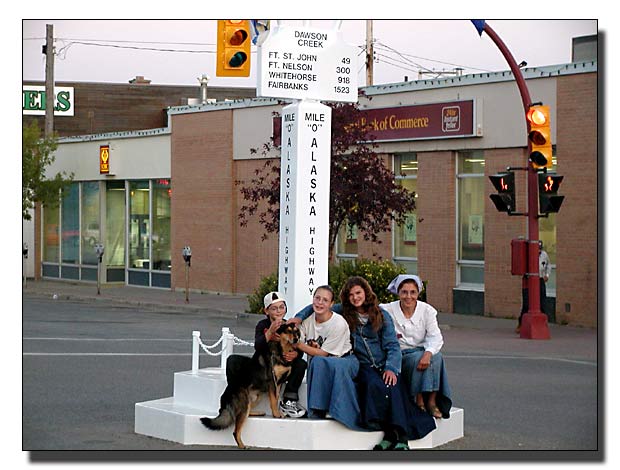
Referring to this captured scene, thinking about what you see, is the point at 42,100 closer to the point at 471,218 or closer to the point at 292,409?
the point at 471,218

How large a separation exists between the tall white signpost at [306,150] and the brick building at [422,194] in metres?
8.90

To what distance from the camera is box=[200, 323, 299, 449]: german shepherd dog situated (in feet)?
32.3

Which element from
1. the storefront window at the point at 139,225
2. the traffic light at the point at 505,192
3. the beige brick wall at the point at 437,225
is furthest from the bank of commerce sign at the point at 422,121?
the storefront window at the point at 139,225

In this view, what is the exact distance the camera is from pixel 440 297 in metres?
26.1

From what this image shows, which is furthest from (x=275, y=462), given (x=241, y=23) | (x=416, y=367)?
(x=241, y=23)

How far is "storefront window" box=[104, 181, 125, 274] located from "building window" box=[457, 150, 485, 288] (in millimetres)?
15077

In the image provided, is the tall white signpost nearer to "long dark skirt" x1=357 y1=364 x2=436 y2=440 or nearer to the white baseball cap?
the white baseball cap

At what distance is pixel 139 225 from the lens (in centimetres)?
3728

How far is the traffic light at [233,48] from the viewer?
1268 centimetres

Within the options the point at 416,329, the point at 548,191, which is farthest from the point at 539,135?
the point at 416,329

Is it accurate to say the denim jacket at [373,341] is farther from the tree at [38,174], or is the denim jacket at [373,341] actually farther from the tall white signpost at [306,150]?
the tree at [38,174]

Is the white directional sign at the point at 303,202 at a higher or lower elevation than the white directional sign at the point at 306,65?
lower

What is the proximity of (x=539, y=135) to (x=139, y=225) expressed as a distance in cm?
2054

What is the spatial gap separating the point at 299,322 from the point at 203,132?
24165mm
